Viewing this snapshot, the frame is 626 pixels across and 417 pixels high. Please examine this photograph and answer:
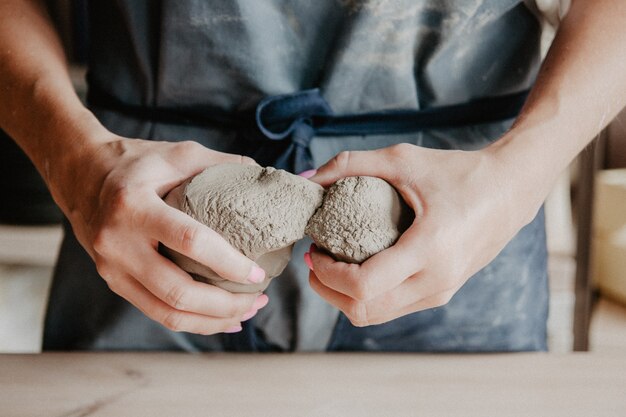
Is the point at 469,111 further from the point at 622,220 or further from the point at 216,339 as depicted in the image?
the point at 622,220

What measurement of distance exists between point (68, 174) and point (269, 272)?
20cm

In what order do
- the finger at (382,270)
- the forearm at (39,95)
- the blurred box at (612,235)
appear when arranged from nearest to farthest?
the finger at (382,270) < the forearm at (39,95) < the blurred box at (612,235)

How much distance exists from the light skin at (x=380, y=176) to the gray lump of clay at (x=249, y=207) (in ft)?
0.06

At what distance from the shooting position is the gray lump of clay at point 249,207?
19.1 inches

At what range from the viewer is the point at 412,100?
2.14ft

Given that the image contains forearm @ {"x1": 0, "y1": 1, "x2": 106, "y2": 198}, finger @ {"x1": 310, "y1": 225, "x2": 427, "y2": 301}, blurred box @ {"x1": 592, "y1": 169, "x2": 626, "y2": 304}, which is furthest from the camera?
blurred box @ {"x1": 592, "y1": 169, "x2": 626, "y2": 304}

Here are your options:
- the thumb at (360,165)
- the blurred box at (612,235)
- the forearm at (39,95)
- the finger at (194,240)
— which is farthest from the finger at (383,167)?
the blurred box at (612,235)

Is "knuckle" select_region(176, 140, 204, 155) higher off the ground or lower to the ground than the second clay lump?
higher

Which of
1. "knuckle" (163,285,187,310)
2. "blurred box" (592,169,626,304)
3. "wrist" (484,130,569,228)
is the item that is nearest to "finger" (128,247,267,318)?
"knuckle" (163,285,187,310)

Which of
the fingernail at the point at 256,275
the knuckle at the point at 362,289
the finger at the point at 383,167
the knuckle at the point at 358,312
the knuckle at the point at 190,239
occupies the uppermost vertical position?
the finger at the point at 383,167

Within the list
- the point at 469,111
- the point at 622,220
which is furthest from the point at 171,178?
the point at 622,220

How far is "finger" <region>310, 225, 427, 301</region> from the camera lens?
1.48 feet

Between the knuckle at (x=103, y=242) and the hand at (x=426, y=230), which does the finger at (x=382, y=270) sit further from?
the knuckle at (x=103, y=242)

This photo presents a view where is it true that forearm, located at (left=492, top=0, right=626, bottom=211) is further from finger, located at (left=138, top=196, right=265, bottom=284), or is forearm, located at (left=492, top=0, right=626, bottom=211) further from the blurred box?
the blurred box
